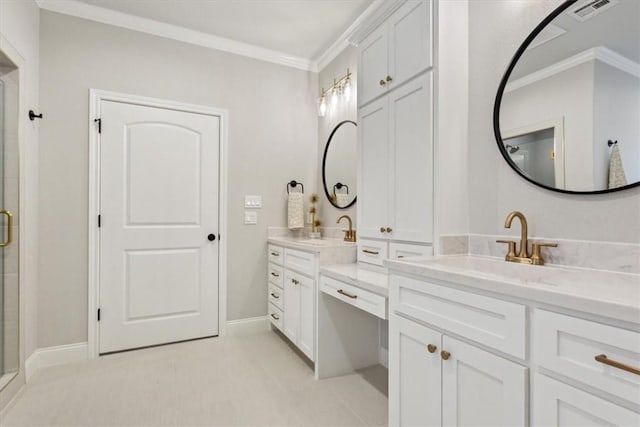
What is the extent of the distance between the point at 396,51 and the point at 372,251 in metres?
1.24

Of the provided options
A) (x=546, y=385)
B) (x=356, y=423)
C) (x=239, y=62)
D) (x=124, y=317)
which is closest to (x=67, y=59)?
(x=239, y=62)

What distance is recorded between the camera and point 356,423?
178 centimetres

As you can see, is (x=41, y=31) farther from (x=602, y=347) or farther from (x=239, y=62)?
(x=602, y=347)

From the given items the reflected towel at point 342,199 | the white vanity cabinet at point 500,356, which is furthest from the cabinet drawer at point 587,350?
the reflected towel at point 342,199

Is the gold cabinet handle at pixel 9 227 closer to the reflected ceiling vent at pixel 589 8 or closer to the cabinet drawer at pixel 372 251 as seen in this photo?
the cabinet drawer at pixel 372 251

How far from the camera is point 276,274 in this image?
297cm

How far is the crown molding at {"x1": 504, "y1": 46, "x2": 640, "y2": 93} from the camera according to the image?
120 cm

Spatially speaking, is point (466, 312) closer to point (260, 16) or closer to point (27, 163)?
point (260, 16)

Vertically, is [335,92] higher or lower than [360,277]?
higher

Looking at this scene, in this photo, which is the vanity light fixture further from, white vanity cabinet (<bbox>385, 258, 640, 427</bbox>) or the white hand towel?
white vanity cabinet (<bbox>385, 258, 640, 427</bbox>)

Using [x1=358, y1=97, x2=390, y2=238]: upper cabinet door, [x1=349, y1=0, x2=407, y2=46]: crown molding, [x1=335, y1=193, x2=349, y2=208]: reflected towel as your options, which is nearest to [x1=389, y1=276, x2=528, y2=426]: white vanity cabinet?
[x1=358, y1=97, x2=390, y2=238]: upper cabinet door

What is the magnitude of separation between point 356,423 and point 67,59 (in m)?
3.22

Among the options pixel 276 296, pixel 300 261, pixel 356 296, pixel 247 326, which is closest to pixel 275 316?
pixel 276 296

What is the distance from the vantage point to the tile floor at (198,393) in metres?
1.82
